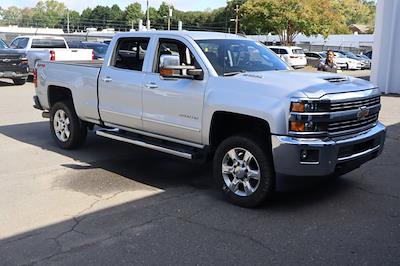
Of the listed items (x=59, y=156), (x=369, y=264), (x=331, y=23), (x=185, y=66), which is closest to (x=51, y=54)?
(x=59, y=156)

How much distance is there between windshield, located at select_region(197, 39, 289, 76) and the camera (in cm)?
611

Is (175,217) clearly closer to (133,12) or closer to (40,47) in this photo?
(40,47)

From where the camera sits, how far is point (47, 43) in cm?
2122

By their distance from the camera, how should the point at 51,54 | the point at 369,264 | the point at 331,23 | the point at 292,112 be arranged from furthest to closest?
the point at 331,23
the point at 51,54
the point at 292,112
the point at 369,264

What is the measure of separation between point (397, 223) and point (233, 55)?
2822 mm

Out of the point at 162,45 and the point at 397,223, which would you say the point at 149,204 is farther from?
the point at 397,223

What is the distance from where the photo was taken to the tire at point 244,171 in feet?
17.5

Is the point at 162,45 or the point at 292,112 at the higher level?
the point at 162,45

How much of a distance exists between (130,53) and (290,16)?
150 ft

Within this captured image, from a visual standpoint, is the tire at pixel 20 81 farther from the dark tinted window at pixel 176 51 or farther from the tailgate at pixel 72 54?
the dark tinted window at pixel 176 51

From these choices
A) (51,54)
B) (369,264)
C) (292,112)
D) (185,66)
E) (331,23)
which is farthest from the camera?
(331,23)

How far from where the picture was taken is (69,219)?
5.23m

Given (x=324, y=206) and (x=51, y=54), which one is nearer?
(x=324, y=206)

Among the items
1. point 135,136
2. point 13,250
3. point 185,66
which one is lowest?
point 13,250
